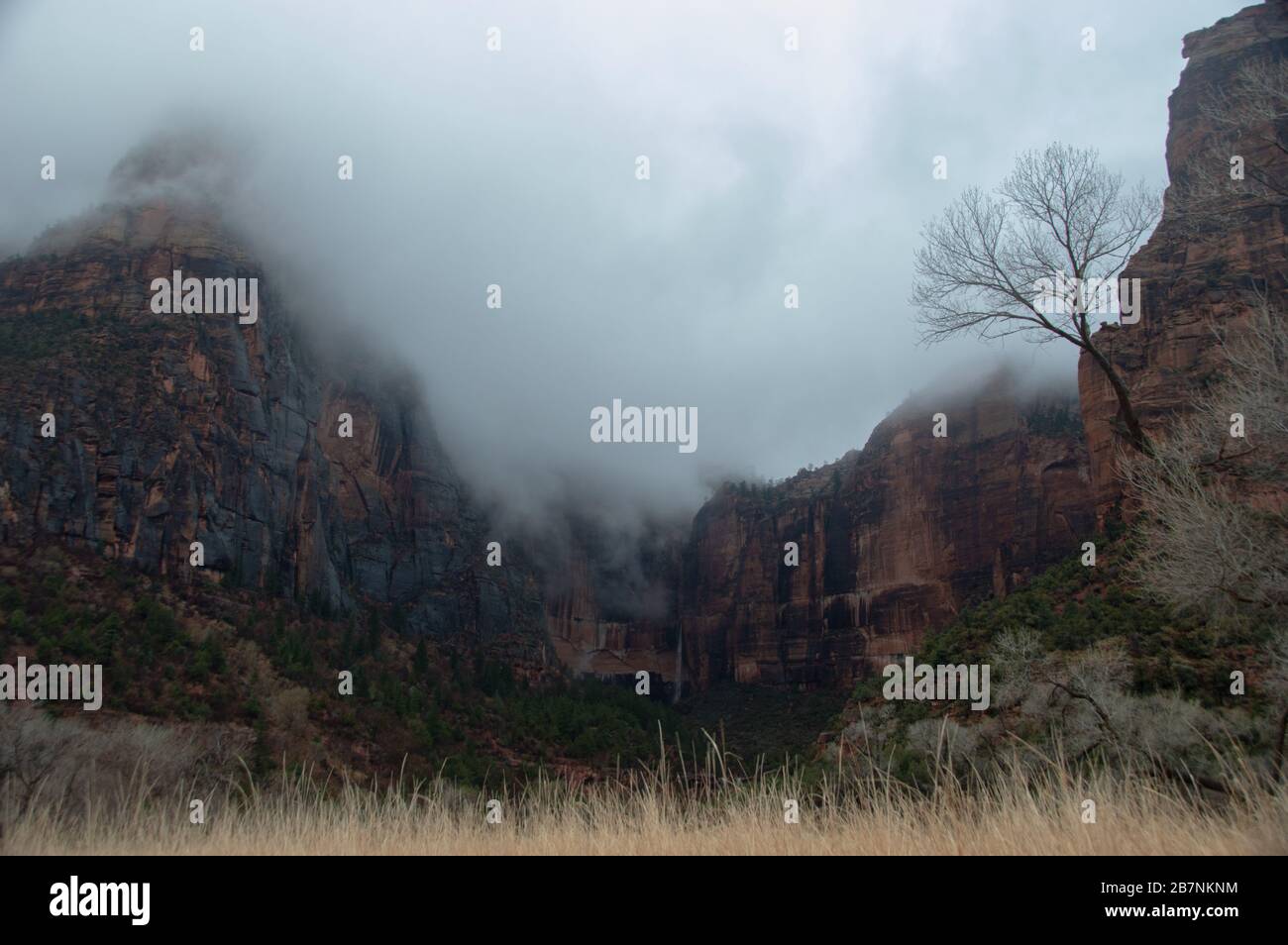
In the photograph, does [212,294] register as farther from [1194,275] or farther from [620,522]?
[620,522]

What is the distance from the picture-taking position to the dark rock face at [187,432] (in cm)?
4712

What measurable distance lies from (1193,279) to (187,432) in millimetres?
56204

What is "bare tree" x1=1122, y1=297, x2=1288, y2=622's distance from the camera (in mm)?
9438

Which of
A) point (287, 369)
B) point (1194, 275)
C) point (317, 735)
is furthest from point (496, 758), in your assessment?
point (1194, 275)

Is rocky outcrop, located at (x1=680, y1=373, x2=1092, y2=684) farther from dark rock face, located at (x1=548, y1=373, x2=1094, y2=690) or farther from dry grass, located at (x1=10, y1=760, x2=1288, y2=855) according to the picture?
dry grass, located at (x1=10, y1=760, x2=1288, y2=855)

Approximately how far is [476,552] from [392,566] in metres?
11.6

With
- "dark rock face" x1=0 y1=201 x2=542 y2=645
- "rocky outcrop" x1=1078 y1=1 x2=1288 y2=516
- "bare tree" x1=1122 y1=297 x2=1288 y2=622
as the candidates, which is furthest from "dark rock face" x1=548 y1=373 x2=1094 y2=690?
"bare tree" x1=1122 y1=297 x2=1288 y2=622

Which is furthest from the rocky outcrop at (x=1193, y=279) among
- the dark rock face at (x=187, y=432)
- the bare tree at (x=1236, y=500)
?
the dark rock face at (x=187, y=432)

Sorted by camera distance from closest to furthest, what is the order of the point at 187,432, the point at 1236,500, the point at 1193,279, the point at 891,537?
1. the point at 1236,500
2. the point at 1193,279
3. the point at 187,432
4. the point at 891,537

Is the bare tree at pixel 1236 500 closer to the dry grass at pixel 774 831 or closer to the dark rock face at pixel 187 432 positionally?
the dry grass at pixel 774 831

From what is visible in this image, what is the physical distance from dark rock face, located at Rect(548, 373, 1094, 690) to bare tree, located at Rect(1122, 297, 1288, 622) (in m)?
56.3

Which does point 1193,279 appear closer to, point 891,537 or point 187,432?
point 187,432

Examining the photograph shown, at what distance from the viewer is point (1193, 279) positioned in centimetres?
3419

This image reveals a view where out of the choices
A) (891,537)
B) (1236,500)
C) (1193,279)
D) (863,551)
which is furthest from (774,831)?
(863,551)
